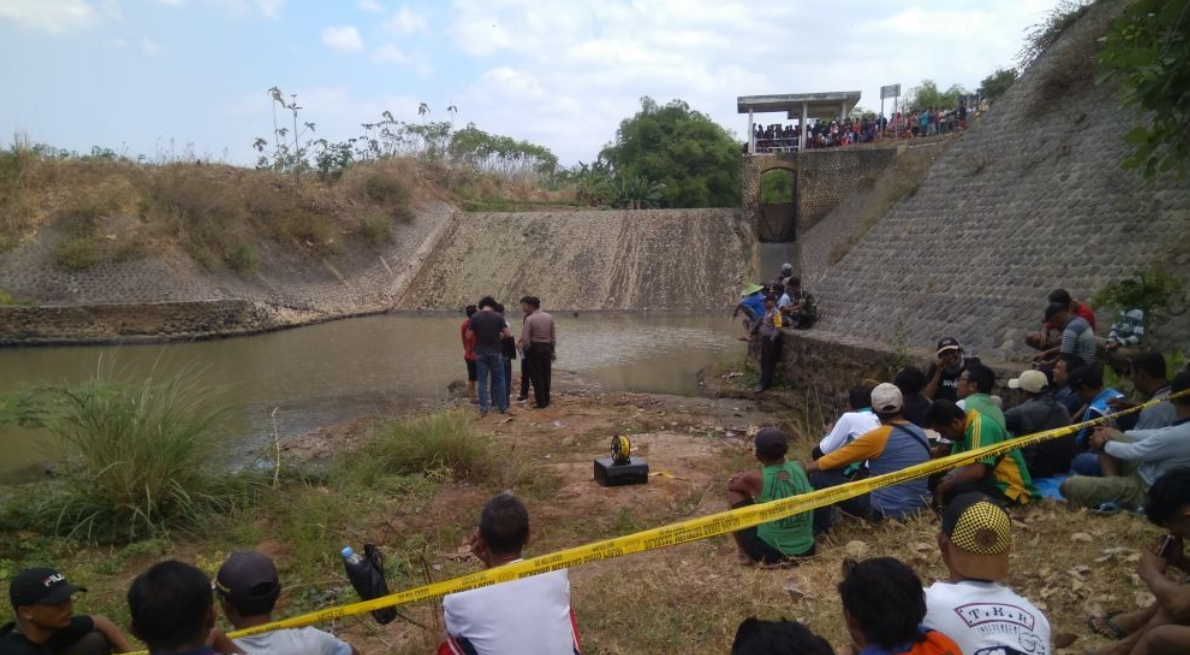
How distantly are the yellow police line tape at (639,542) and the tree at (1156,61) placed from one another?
1.64 m

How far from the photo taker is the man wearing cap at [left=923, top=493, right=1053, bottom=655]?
231 cm

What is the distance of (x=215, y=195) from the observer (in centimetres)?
3038

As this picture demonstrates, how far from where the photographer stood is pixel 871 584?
7.21 feet

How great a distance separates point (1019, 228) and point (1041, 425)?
6.91 meters

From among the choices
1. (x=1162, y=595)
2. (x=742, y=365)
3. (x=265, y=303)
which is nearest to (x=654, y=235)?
(x=265, y=303)

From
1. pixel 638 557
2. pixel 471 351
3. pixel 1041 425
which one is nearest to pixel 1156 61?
pixel 1041 425

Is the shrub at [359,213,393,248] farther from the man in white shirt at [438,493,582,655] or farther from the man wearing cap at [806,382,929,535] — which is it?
the man in white shirt at [438,493,582,655]

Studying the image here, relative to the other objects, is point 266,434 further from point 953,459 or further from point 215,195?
point 215,195

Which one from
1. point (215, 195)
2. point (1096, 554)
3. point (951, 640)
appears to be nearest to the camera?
point (951, 640)

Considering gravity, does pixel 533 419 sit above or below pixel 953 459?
below

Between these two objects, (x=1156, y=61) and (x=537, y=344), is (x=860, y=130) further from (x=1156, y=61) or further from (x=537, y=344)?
(x=1156, y=61)

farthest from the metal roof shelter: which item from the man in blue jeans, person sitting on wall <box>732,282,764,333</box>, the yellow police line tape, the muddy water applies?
the yellow police line tape

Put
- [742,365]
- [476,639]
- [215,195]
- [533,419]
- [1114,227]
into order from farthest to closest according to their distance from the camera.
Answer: [215,195] → [742,365] → [533,419] → [1114,227] → [476,639]

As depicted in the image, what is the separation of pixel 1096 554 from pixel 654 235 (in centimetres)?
3238
